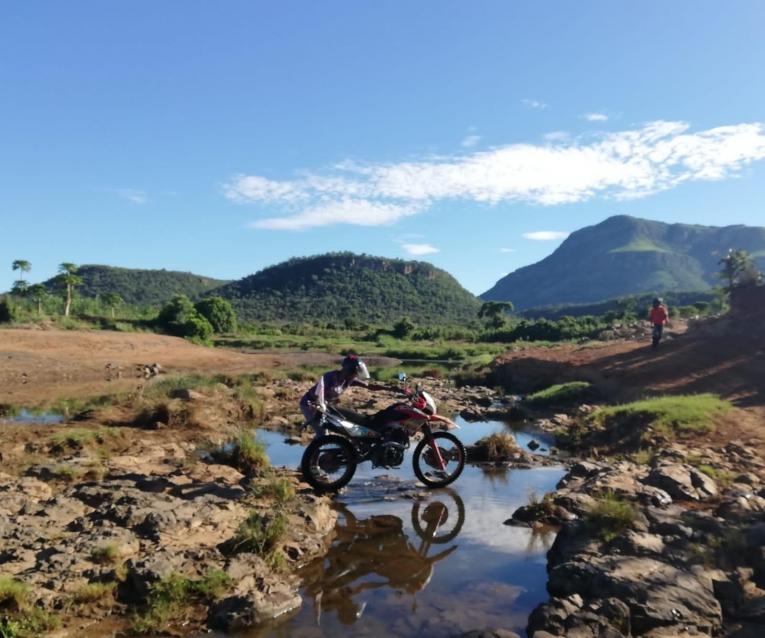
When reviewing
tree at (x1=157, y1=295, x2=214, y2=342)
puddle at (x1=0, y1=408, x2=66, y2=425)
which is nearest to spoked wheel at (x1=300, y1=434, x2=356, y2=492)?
puddle at (x1=0, y1=408, x2=66, y2=425)

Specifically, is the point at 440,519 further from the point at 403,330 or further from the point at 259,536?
the point at 403,330

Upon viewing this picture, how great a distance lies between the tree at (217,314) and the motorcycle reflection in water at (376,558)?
222 ft

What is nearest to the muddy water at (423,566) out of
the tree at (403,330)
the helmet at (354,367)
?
the helmet at (354,367)

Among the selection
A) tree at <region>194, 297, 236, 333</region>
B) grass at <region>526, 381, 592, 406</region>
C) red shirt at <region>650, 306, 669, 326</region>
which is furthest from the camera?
tree at <region>194, 297, 236, 333</region>

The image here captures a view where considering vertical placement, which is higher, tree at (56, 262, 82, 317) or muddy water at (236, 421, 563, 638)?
tree at (56, 262, 82, 317)

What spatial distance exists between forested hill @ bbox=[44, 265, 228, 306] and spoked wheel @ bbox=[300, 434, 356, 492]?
124 metres

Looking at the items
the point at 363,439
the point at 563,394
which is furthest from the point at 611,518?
the point at 563,394

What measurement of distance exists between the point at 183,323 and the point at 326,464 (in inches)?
2147

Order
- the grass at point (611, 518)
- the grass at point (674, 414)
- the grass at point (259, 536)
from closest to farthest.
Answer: the grass at point (259, 536), the grass at point (611, 518), the grass at point (674, 414)

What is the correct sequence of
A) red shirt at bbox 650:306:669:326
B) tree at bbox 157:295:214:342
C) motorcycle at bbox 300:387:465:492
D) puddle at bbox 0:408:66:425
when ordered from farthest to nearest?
tree at bbox 157:295:214:342
red shirt at bbox 650:306:669:326
puddle at bbox 0:408:66:425
motorcycle at bbox 300:387:465:492

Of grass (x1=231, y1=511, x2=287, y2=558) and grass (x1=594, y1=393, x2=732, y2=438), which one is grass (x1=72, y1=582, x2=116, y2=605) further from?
grass (x1=594, y1=393, x2=732, y2=438)

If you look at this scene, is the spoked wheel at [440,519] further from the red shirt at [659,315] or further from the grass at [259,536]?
the red shirt at [659,315]

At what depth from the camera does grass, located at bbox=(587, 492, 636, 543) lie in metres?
7.28

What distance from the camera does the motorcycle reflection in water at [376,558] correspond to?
659 cm
